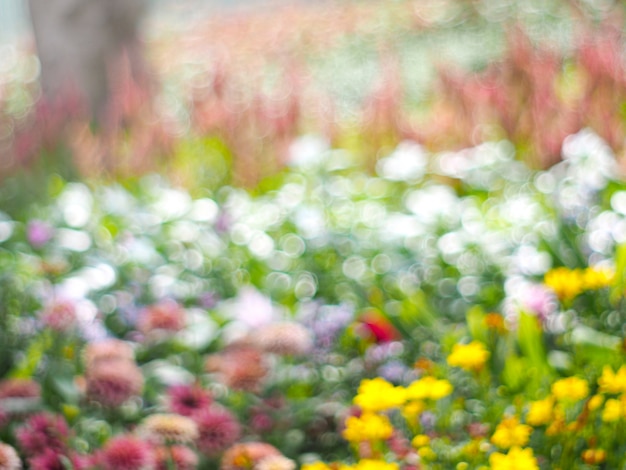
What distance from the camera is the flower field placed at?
1.81m

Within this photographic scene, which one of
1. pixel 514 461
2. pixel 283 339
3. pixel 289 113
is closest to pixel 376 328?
pixel 283 339

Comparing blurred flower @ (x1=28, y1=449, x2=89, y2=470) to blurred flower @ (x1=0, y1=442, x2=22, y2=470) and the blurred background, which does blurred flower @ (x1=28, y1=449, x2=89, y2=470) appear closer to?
blurred flower @ (x1=0, y1=442, x2=22, y2=470)

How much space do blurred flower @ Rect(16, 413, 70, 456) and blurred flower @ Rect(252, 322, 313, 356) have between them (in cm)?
50

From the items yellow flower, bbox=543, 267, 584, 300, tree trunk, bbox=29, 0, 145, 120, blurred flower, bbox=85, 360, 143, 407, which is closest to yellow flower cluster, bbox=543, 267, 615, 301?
yellow flower, bbox=543, 267, 584, 300

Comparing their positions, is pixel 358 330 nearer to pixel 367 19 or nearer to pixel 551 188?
pixel 551 188

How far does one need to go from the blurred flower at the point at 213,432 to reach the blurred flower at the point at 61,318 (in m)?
0.50

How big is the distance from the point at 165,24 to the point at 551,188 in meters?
8.84

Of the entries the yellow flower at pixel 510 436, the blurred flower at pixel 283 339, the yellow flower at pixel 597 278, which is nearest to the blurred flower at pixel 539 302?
the yellow flower at pixel 597 278

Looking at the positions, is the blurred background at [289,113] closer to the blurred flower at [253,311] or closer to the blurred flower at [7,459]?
the blurred flower at [253,311]

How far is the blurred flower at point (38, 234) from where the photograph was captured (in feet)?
9.38

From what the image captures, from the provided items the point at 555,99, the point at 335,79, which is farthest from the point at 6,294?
the point at 335,79

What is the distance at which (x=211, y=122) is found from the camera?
13.4ft

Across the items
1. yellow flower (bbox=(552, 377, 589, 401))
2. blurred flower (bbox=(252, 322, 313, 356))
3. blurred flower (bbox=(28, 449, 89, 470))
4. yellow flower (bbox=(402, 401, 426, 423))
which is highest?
yellow flower (bbox=(552, 377, 589, 401))

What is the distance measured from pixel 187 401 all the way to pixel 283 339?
1.01ft
